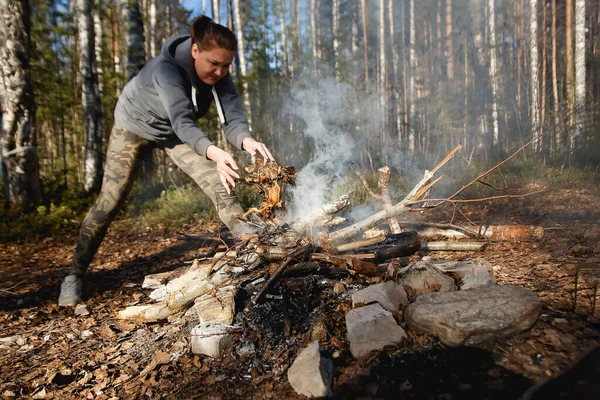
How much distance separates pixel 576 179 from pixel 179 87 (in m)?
7.40

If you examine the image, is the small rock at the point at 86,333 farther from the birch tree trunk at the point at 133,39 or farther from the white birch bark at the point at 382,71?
the white birch bark at the point at 382,71

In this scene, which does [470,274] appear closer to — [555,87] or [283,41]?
[555,87]

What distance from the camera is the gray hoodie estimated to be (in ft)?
8.55

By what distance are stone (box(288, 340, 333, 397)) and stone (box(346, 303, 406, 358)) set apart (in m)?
0.18

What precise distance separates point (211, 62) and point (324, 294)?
1908 mm

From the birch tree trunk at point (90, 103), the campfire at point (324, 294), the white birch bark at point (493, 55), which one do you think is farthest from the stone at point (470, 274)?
the white birch bark at point (493, 55)

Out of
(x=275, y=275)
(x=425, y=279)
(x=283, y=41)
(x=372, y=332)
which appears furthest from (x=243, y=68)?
(x=372, y=332)

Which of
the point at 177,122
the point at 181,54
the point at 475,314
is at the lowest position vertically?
the point at 475,314

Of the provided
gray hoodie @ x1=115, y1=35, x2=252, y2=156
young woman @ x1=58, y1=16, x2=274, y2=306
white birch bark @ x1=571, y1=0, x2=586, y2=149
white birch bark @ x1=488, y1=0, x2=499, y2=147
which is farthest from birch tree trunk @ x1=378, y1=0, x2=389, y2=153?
young woman @ x1=58, y1=16, x2=274, y2=306

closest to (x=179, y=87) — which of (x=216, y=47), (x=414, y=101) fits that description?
(x=216, y=47)

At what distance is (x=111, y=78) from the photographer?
9.04m

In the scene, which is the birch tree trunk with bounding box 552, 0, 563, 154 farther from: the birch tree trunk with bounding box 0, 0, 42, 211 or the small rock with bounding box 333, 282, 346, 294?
the birch tree trunk with bounding box 0, 0, 42, 211

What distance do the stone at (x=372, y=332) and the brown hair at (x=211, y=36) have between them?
206cm

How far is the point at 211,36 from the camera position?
2.53 meters
